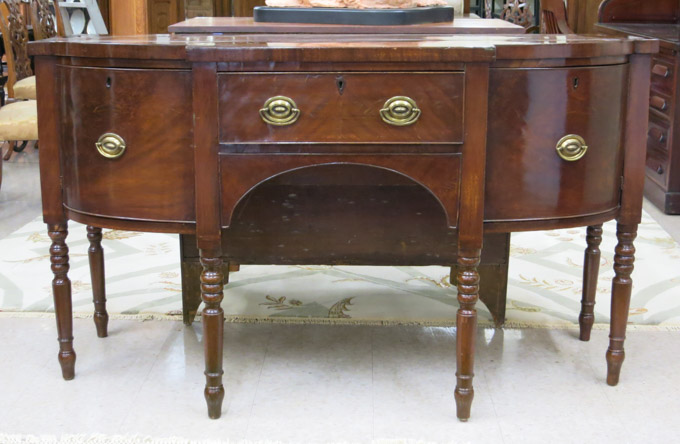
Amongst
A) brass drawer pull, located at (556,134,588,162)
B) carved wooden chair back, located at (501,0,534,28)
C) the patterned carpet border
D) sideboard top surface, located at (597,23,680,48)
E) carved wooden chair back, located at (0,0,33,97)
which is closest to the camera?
brass drawer pull, located at (556,134,588,162)

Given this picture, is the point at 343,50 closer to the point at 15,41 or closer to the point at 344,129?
the point at 344,129

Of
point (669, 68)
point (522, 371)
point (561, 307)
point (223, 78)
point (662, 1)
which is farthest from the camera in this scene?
point (662, 1)

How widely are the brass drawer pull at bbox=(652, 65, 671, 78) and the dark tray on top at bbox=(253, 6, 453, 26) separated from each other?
87.8 inches

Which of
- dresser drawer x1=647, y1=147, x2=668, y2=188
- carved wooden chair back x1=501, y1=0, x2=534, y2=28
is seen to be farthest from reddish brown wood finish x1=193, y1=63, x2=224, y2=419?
carved wooden chair back x1=501, y1=0, x2=534, y2=28

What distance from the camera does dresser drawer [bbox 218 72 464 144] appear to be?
190 cm

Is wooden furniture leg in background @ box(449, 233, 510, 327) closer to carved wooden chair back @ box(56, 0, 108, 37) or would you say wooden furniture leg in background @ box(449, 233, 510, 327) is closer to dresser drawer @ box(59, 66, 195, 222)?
dresser drawer @ box(59, 66, 195, 222)

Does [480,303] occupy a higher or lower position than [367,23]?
lower

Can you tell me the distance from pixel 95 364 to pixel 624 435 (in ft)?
4.47

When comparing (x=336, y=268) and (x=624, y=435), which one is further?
(x=336, y=268)

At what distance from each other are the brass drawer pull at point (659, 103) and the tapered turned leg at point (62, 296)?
318cm

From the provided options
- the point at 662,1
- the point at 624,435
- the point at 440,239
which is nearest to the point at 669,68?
the point at 662,1

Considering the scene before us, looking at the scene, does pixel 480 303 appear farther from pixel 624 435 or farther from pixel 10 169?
pixel 10 169

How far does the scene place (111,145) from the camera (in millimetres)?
2006

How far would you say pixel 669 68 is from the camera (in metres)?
4.36
